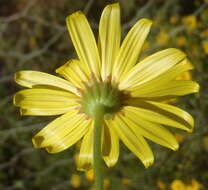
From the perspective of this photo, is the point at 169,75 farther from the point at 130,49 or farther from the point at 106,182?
the point at 106,182

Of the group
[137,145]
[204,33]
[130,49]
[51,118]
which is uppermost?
[130,49]

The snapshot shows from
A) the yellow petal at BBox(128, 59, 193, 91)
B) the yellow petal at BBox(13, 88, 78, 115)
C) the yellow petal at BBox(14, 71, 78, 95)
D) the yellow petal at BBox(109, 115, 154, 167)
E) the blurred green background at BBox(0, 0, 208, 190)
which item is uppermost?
the yellow petal at BBox(14, 71, 78, 95)

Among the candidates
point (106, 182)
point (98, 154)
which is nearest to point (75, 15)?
point (98, 154)

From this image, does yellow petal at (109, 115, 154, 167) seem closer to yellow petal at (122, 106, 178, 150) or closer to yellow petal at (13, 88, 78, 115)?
yellow petal at (122, 106, 178, 150)

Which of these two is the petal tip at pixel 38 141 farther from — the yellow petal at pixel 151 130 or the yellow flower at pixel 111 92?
the yellow petal at pixel 151 130

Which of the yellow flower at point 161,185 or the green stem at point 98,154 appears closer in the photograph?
the green stem at point 98,154

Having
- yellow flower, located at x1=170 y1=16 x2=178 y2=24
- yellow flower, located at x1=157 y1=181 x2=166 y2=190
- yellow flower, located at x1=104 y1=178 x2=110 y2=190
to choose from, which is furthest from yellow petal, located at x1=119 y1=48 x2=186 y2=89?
yellow flower, located at x1=170 y1=16 x2=178 y2=24

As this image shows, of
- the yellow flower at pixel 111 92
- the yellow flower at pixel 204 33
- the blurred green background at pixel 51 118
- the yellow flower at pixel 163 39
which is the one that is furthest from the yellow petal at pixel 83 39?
the yellow flower at pixel 163 39
